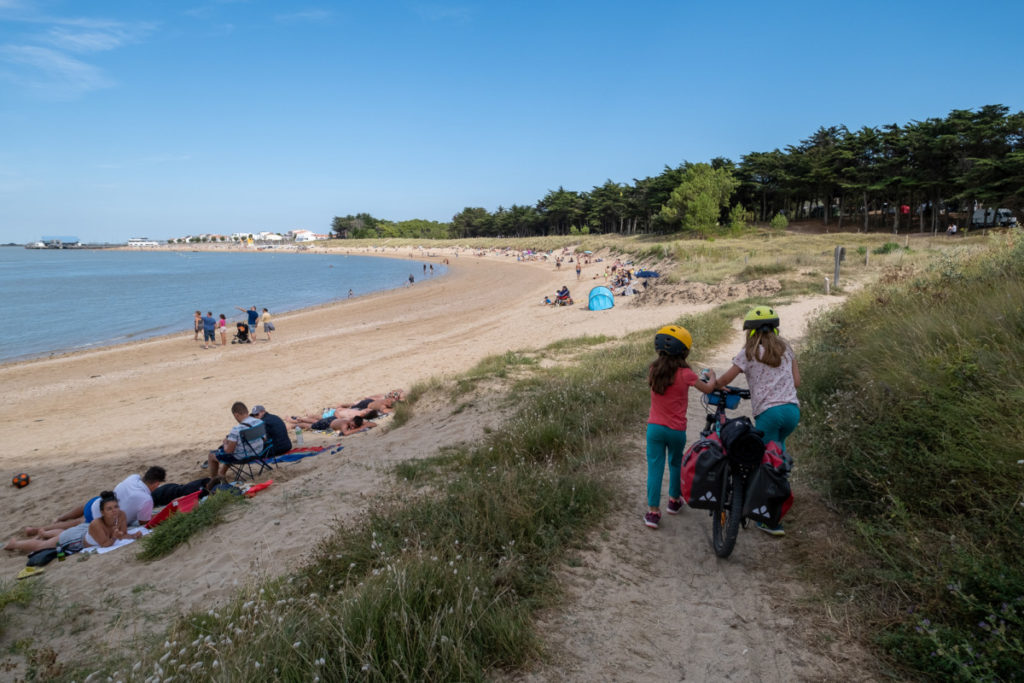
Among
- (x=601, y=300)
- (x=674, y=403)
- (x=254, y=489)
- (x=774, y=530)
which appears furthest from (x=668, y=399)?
(x=601, y=300)

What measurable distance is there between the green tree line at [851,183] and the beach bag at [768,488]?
4219cm

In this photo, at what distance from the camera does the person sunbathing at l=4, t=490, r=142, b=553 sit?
20.3ft

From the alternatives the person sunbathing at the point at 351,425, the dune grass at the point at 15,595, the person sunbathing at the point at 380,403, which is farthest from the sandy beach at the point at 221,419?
the person sunbathing at the point at 380,403

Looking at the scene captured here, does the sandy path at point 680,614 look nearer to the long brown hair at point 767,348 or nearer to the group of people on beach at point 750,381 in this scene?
the group of people on beach at point 750,381

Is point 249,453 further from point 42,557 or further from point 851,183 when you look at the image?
point 851,183

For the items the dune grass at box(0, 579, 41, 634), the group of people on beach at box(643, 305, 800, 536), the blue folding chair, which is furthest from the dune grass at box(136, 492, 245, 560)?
the group of people on beach at box(643, 305, 800, 536)

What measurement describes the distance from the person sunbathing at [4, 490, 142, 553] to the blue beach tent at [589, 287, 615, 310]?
1941 centimetres

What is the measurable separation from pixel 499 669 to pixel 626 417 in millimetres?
4388

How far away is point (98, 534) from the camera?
242 inches

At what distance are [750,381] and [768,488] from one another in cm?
85

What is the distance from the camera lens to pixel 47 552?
6141 millimetres

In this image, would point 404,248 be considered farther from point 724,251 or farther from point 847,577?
point 847,577

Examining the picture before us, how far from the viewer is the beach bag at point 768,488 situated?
3521 millimetres

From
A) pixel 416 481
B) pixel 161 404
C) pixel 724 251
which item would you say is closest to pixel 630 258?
pixel 724 251
